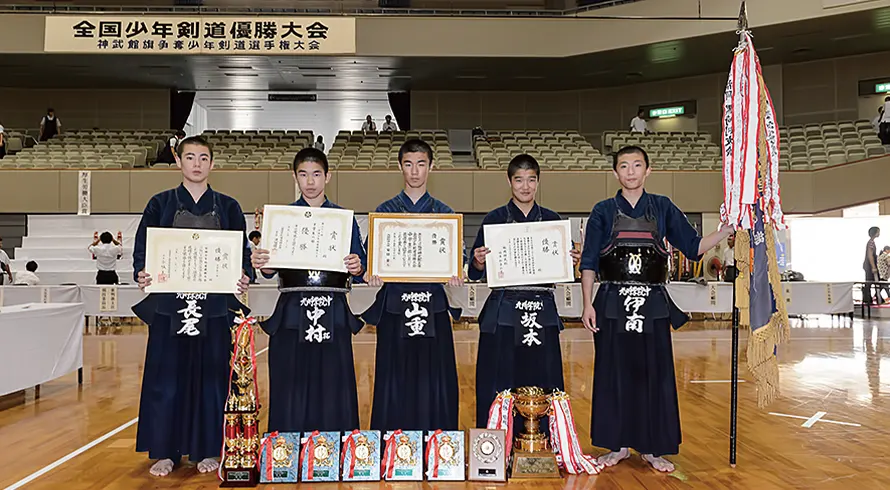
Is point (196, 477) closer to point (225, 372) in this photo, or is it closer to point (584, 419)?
point (225, 372)

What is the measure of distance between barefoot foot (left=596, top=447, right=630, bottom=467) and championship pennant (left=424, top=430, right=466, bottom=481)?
0.72 metres

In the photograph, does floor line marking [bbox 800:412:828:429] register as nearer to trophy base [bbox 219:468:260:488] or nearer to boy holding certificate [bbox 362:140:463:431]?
boy holding certificate [bbox 362:140:463:431]

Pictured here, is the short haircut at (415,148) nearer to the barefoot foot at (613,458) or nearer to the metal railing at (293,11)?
the barefoot foot at (613,458)

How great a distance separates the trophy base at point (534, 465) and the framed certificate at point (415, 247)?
91 cm

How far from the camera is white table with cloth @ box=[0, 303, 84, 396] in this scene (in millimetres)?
5043

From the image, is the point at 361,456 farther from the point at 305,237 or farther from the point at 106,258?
the point at 106,258

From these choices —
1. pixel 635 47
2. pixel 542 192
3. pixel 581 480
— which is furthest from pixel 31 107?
pixel 581 480

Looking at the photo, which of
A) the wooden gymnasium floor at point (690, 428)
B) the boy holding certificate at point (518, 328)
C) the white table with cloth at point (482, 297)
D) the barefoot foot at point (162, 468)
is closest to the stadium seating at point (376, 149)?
the white table with cloth at point (482, 297)

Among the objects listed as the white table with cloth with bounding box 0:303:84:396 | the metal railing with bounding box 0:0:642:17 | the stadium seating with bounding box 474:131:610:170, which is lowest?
the white table with cloth with bounding box 0:303:84:396

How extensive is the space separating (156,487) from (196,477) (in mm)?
208

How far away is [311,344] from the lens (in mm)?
3490

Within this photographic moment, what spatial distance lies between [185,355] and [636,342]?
87.6 inches

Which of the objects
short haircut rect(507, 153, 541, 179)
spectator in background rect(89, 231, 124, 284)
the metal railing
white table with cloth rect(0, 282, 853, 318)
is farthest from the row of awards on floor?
the metal railing

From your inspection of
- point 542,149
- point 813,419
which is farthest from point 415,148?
point 542,149
